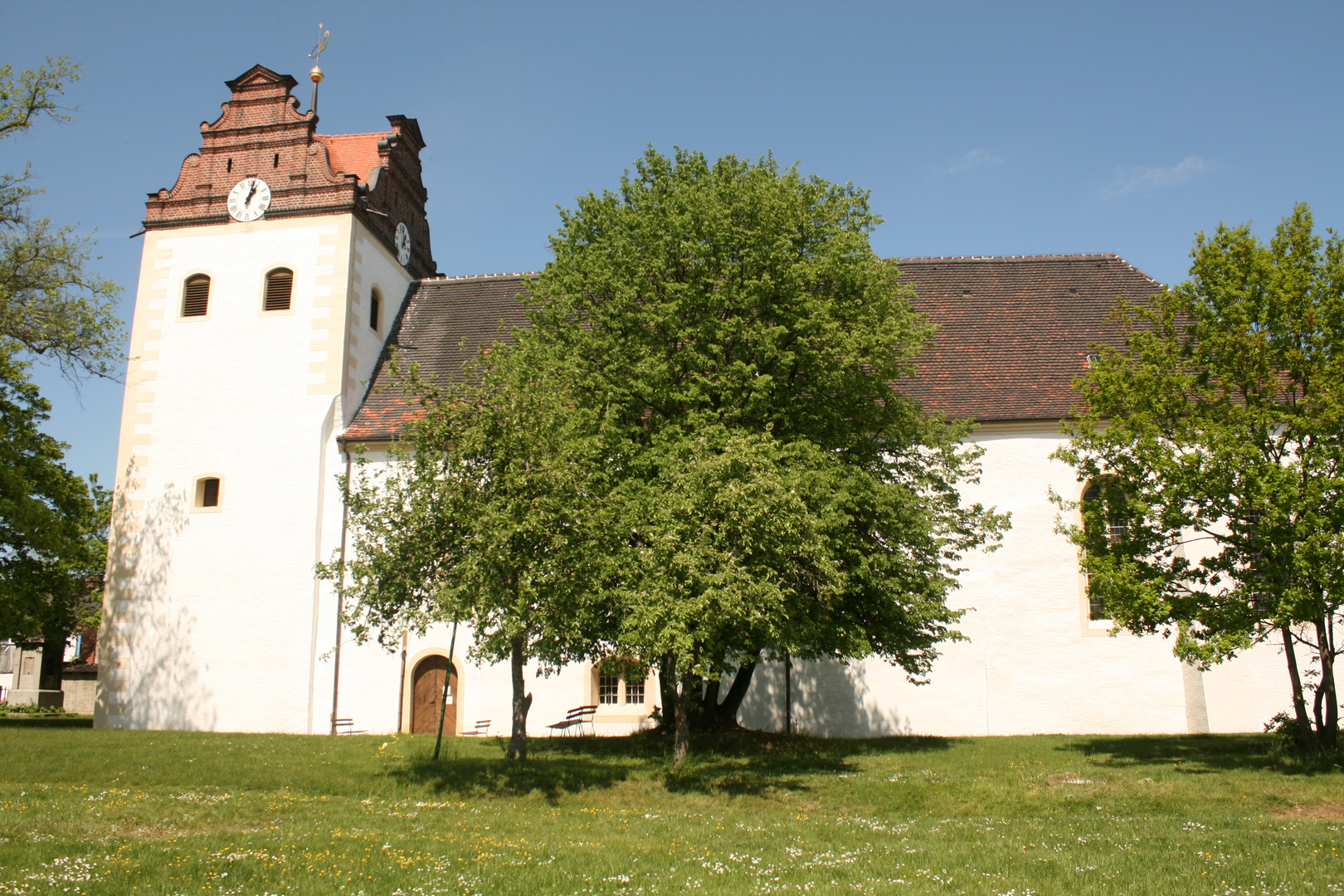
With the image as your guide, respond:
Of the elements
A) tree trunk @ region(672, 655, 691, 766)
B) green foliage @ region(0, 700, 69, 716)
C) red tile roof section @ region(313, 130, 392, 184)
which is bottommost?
green foliage @ region(0, 700, 69, 716)

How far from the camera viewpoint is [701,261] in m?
15.8

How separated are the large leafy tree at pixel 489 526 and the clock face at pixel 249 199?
1167cm

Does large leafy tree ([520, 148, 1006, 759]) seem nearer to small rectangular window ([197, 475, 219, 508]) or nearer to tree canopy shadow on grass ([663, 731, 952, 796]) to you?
tree canopy shadow on grass ([663, 731, 952, 796])

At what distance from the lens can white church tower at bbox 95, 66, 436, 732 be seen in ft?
66.2

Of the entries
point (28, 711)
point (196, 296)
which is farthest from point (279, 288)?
point (28, 711)

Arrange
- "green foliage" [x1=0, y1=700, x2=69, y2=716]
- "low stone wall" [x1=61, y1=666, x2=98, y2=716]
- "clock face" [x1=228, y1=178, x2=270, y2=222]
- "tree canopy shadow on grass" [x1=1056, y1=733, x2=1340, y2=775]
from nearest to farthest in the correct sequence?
"tree canopy shadow on grass" [x1=1056, y1=733, x2=1340, y2=775] < "clock face" [x1=228, y1=178, x2=270, y2=222] < "green foliage" [x1=0, y1=700, x2=69, y2=716] < "low stone wall" [x1=61, y1=666, x2=98, y2=716]

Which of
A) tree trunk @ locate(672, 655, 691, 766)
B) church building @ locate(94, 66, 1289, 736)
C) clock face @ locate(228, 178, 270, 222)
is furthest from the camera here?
clock face @ locate(228, 178, 270, 222)

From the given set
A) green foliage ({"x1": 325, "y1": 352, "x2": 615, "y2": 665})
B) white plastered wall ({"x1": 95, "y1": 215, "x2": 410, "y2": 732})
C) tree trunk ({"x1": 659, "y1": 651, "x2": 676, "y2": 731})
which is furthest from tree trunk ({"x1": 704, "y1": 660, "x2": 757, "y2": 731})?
white plastered wall ({"x1": 95, "y1": 215, "x2": 410, "y2": 732})

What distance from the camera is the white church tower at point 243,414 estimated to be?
20.2 metres

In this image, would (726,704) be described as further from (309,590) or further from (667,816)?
(309,590)

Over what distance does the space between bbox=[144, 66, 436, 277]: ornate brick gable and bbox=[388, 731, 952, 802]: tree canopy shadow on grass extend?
12.9 m

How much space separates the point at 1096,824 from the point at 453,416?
9.09 m

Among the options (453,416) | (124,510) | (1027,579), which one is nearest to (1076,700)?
(1027,579)

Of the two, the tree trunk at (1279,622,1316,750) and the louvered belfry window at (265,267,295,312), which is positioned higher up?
the louvered belfry window at (265,267,295,312)
